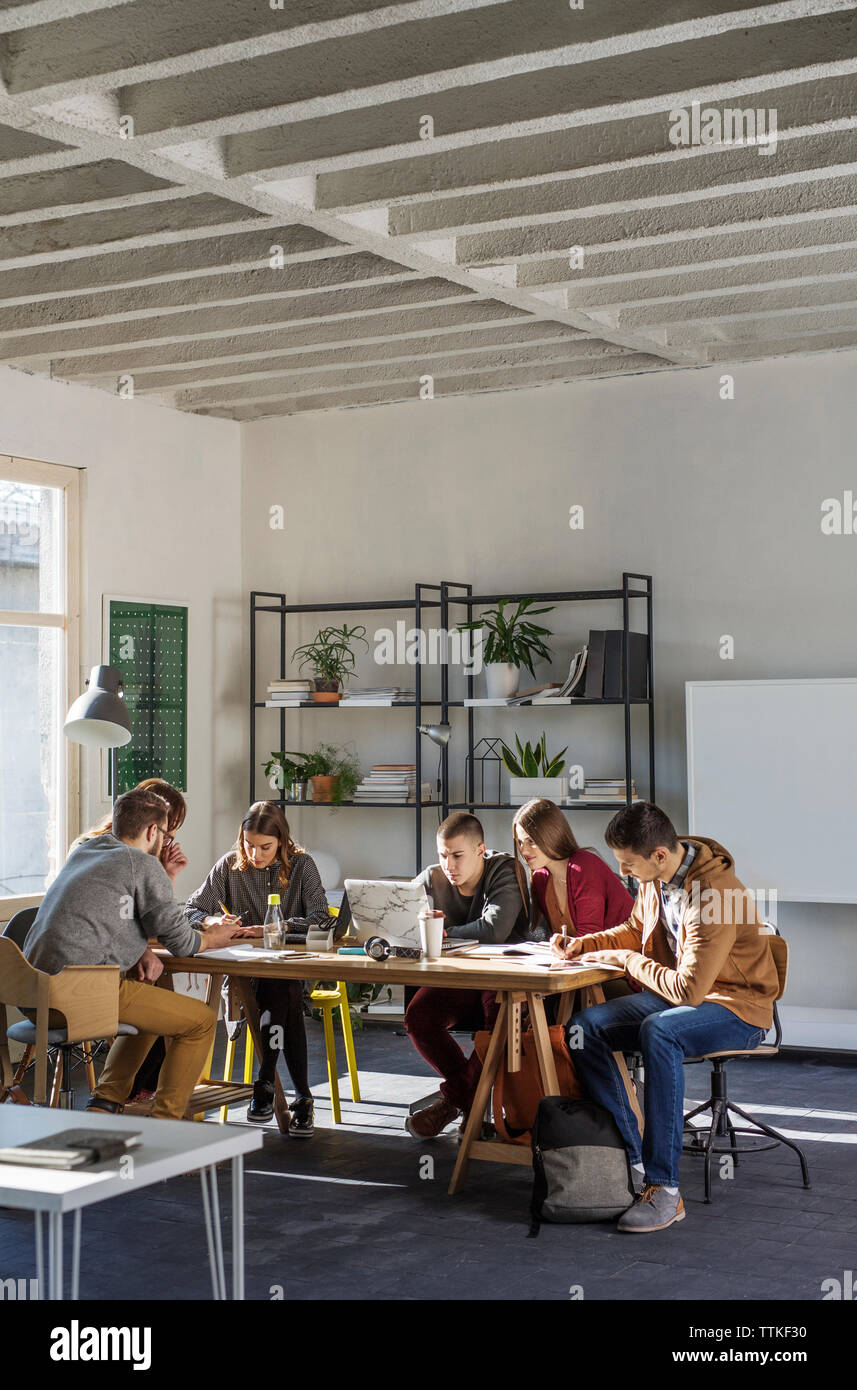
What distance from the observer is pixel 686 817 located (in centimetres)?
726

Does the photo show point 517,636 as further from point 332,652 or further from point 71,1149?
point 71,1149

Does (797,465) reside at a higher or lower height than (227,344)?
lower

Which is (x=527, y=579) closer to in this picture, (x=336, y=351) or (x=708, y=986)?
(x=336, y=351)

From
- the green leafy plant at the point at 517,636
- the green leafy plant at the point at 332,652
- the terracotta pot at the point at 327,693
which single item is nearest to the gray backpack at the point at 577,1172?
the green leafy plant at the point at 517,636

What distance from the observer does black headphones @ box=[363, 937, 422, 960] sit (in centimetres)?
482

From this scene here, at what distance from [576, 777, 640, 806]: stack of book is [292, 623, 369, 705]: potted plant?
150 centimetres

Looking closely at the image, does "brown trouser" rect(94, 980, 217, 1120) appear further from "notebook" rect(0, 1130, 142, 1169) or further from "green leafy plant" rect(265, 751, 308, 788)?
"green leafy plant" rect(265, 751, 308, 788)

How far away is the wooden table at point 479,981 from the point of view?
4.55 metres

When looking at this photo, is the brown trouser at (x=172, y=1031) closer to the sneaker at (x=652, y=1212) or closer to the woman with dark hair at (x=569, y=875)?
the woman with dark hair at (x=569, y=875)

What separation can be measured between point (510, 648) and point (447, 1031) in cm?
250

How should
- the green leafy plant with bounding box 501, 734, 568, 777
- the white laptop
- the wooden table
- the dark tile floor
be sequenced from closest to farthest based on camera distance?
1. the dark tile floor
2. the wooden table
3. the white laptop
4. the green leafy plant with bounding box 501, 734, 568, 777

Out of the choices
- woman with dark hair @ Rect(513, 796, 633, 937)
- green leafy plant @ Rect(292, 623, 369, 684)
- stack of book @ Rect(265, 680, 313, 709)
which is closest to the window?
stack of book @ Rect(265, 680, 313, 709)
